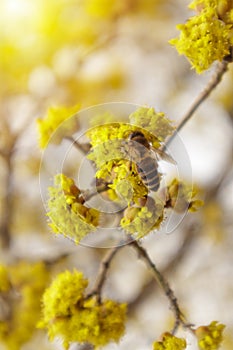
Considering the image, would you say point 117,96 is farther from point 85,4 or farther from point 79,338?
point 79,338

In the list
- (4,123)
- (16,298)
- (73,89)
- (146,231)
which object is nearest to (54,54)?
(73,89)

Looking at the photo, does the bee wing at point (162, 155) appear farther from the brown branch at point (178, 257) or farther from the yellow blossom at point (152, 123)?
the brown branch at point (178, 257)

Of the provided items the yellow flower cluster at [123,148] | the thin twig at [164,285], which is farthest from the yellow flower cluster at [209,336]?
the yellow flower cluster at [123,148]

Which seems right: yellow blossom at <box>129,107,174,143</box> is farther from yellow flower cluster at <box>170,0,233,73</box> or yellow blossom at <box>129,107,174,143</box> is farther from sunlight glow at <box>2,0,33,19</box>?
sunlight glow at <box>2,0,33,19</box>

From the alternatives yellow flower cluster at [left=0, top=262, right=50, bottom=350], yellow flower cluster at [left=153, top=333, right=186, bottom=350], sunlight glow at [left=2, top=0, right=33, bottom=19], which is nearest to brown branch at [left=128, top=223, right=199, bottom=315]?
yellow flower cluster at [left=0, top=262, right=50, bottom=350]

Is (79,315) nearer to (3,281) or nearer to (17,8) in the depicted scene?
(3,281)

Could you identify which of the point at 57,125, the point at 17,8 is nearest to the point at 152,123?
the point at 57,125
